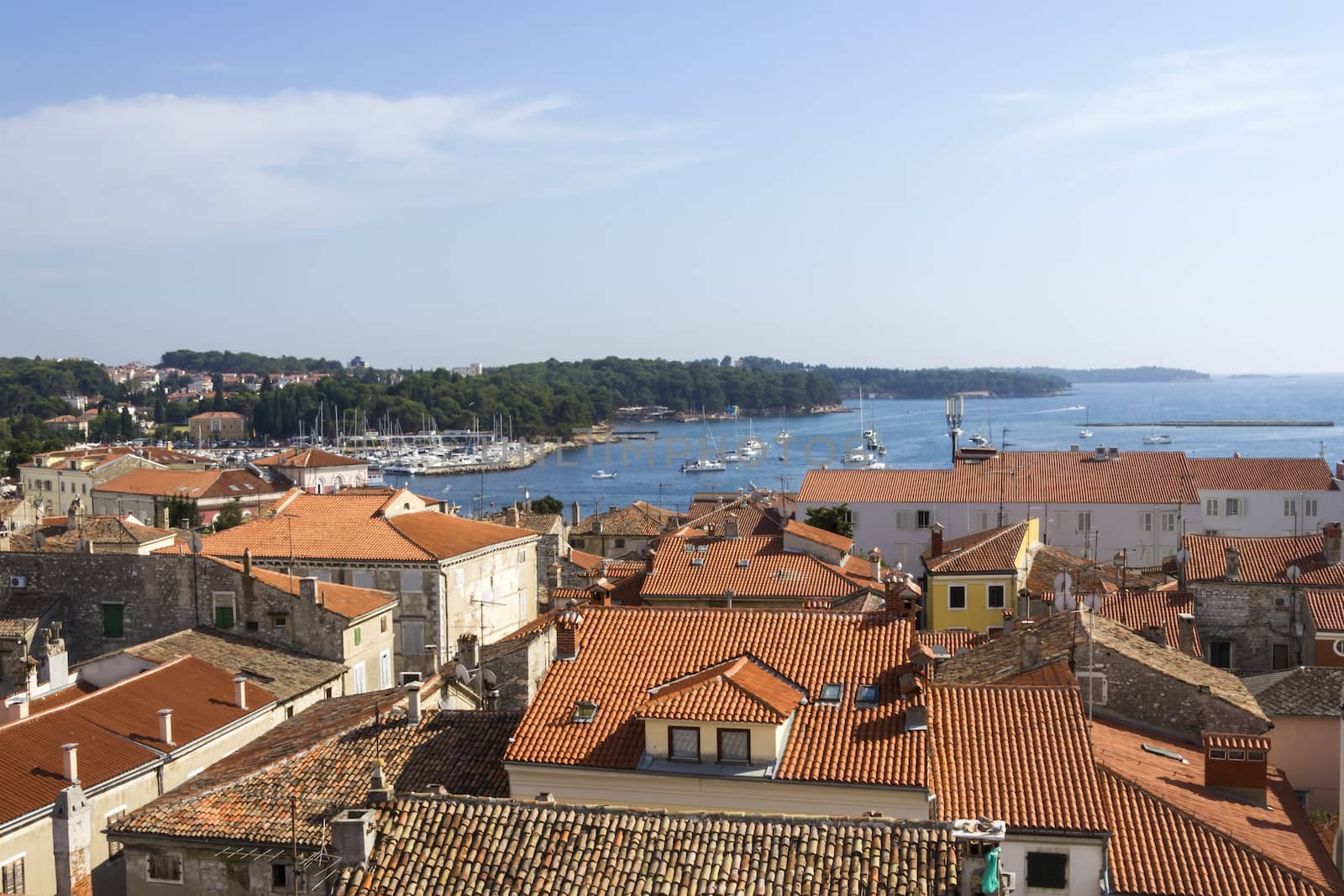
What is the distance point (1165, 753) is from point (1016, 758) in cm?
345

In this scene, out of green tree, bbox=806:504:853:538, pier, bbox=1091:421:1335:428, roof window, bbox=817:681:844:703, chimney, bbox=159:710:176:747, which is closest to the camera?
roof window, bbox=817:681:844:703

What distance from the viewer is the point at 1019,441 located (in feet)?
477

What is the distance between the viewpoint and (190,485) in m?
75.4

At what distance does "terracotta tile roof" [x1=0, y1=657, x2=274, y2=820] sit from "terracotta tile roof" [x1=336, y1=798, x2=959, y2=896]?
5.80 meters

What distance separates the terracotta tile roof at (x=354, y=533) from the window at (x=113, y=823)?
11.4 m

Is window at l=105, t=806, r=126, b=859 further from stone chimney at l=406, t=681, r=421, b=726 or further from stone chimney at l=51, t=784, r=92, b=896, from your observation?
stone chimney at l=406, t=681, r=421, b=726

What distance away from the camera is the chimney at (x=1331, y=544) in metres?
23.8

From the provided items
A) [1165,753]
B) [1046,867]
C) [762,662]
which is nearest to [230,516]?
[762,662]

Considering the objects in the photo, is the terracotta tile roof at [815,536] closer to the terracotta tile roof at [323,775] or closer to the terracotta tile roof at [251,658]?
the terracotta tile roof at [251,658]

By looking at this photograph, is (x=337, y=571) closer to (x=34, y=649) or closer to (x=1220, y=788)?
(x=34, y=649)

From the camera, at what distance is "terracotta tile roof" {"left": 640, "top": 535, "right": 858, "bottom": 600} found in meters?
26.1

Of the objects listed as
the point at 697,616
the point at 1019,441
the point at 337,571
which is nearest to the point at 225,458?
the point at 1019,441

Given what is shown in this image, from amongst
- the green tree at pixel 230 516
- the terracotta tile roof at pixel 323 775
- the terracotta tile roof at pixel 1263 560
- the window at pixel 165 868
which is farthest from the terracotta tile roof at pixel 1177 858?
the green tree at pixel 230 516

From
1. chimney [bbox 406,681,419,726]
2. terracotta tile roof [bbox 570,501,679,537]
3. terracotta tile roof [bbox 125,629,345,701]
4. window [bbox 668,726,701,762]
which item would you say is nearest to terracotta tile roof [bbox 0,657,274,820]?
terracotta tile roof [bbox 125,629,345,701]
